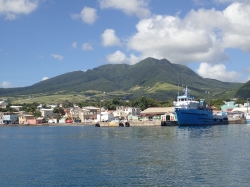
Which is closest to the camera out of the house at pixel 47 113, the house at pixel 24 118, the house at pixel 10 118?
the house at pixel 24 118

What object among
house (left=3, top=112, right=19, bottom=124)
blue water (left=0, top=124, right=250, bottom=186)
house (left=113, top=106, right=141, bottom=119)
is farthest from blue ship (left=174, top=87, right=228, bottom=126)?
house (left=3, top=112, right=19, bottom=124)

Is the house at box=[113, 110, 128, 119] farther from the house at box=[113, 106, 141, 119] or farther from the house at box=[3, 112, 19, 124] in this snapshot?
the house at box=[3, 112, 19, 124]

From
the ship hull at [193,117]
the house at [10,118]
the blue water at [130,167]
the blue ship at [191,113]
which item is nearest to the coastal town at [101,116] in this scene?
the house at [10,118]

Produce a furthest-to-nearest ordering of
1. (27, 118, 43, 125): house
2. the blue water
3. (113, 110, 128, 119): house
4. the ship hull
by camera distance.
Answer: (27, 118, 43, 125): house
(113, 110, 128, 119): house
the ship hull
the blue water

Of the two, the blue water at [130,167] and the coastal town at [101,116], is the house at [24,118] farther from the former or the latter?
the blue water at [130,167]

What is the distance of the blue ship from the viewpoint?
3157 inches

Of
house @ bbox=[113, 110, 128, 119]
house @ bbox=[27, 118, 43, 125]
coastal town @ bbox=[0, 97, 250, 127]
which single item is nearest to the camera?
coastal town @ bbox=[0, 97, 250, 127]

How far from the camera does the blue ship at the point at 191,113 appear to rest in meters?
80.2

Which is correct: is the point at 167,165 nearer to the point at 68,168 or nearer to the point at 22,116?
the point at 68,168

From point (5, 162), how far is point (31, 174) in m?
6.31

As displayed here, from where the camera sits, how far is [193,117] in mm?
81812

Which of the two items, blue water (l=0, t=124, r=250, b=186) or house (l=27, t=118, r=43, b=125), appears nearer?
blue water (l=0, t=124, r=250, b=186)

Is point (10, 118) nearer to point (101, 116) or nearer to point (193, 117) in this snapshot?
point (101, 116)

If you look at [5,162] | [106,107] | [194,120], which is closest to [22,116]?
[106,107]
